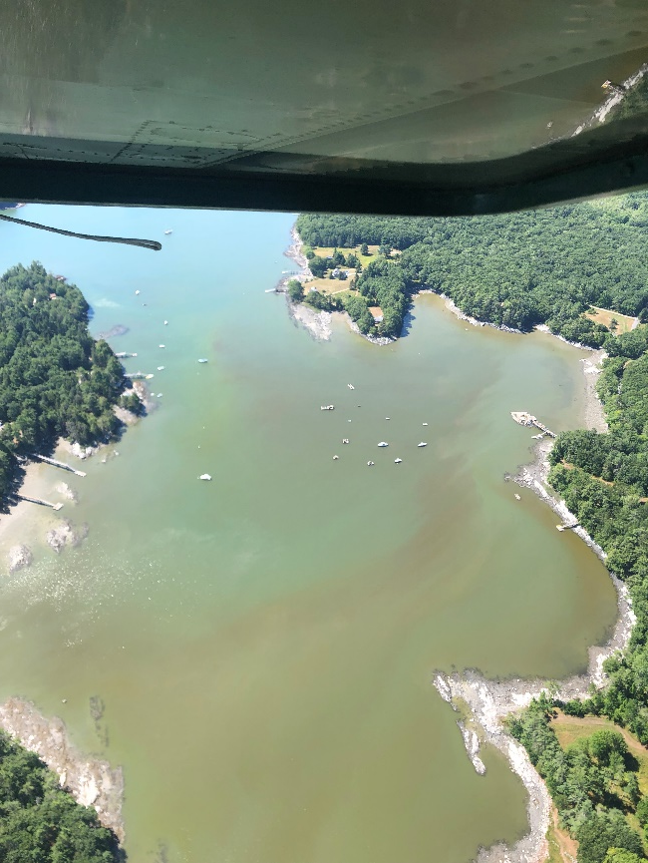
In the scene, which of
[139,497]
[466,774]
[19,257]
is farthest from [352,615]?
[19,257]

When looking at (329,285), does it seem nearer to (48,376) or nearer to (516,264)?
(516,264)

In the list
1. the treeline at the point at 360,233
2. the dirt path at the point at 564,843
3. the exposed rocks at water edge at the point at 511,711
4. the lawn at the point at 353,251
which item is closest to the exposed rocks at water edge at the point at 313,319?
the lawn at the point at 353,251

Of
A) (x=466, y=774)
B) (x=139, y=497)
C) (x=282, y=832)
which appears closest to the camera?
(x=282, y=832)

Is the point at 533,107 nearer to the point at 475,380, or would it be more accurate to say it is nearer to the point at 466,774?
the point at 466,774

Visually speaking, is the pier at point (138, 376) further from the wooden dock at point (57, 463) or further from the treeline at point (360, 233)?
the treeline at point (360, 233)

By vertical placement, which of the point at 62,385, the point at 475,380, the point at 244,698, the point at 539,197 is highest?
the point at 539,197

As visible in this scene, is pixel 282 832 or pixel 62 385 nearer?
pixel 282 832
